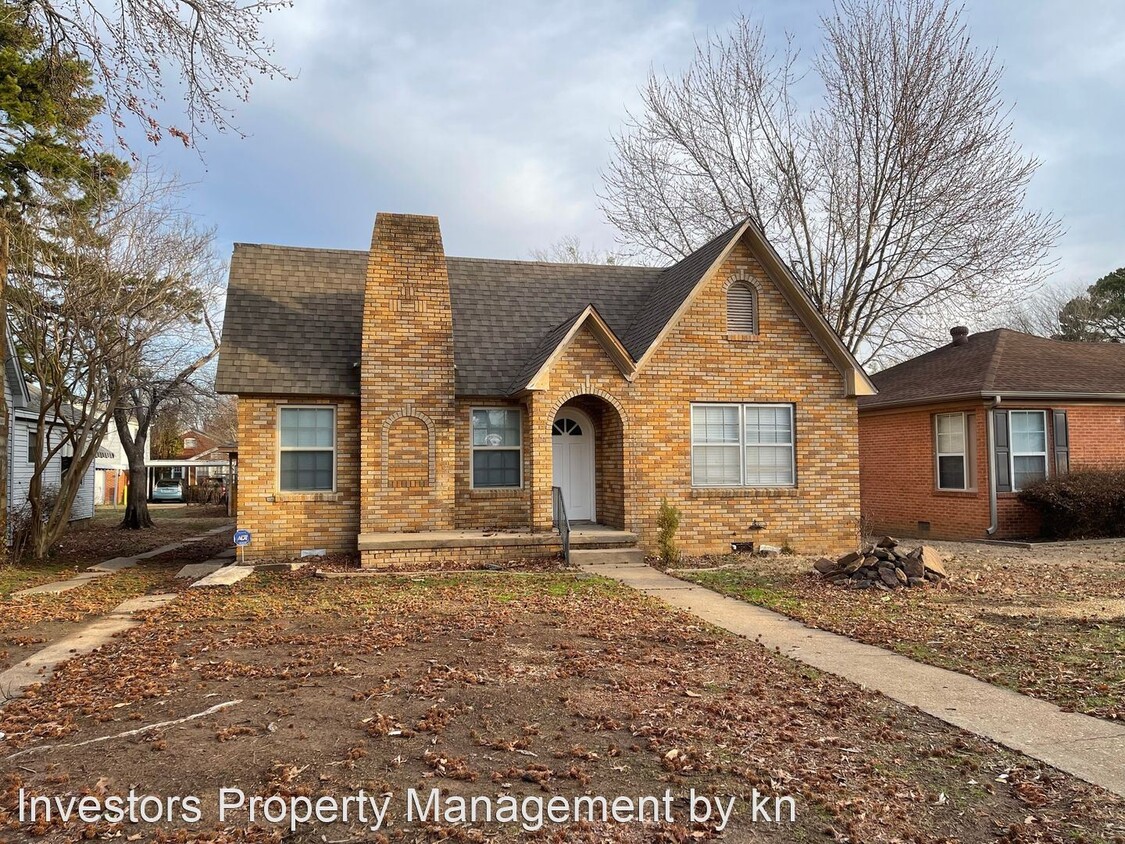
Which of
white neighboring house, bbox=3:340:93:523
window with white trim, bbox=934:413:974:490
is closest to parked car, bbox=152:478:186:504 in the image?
white neighboring house, bbox=3:340:93:523

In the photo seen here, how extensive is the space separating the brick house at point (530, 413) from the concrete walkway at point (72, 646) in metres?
3.75

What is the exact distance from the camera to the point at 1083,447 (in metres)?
18.2

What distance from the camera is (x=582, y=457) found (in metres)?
15.8

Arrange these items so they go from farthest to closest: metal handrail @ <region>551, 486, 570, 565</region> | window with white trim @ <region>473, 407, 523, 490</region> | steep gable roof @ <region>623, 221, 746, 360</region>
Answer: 1. window with white trim @ <region>473, 407, 523, 490</region>
2. steep gable roof @ <region>623, 221, 746, 360</region>
3. metal handrail @ <region>551, 486, 570, 565</region>

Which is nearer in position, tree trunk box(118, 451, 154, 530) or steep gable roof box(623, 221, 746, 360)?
steep gable roof box(623, 221, 746, 360)

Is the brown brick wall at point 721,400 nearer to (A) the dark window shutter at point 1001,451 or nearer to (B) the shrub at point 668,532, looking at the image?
(B) the shrub at point 668,532

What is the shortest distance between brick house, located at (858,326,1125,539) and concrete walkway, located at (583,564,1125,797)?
10757mm

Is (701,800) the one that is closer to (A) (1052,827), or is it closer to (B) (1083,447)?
(A) (1052,827)

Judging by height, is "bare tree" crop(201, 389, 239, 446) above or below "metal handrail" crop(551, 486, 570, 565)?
above

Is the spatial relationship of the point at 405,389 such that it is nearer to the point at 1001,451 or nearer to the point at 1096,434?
the point at 1001,451

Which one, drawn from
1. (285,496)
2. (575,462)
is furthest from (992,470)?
(285,496)

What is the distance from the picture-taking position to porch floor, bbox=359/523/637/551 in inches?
513

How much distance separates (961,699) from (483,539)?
27.7 ft

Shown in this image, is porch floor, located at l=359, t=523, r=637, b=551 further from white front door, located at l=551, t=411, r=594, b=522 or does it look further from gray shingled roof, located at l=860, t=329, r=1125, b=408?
gray shingled roof, located at l=860, t=329, r=1125, b=408
